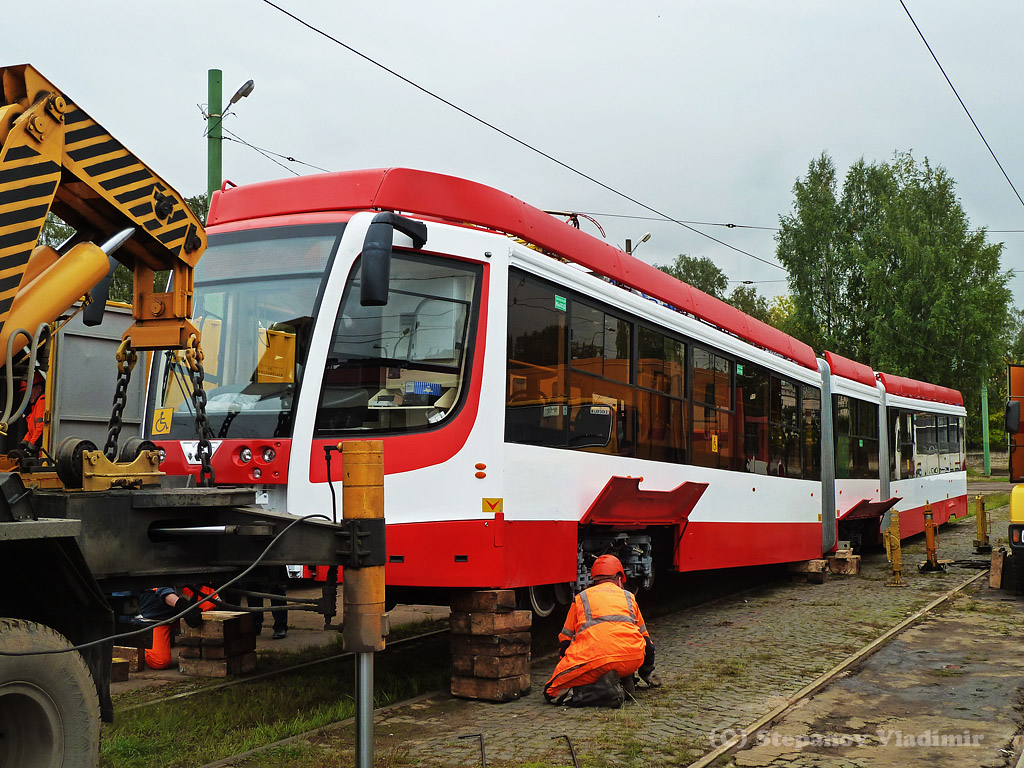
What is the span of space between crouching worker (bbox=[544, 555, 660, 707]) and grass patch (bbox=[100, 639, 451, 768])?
121 centimetres

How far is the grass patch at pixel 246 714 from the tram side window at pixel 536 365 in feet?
6.76

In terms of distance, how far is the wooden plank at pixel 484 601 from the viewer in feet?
22.6

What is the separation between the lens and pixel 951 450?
23.7 meters

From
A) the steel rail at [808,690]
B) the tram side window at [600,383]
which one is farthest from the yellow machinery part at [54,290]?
the tram side window at [600,383]

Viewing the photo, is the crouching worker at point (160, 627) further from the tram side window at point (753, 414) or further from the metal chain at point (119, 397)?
the tram side window at point (753, 414)

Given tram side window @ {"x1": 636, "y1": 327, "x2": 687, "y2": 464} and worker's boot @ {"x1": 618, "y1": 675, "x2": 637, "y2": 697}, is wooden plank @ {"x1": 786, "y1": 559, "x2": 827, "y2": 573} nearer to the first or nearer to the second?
tram side window @ {"x1": 636, "y1": 327, "x2": 687, "y2": 464}

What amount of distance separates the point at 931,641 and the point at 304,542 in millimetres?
7134

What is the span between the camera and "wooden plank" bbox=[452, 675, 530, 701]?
6.89 meters

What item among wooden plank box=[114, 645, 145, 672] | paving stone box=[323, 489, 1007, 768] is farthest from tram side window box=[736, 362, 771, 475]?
wooden plank box=[114, 645, 145, 672]

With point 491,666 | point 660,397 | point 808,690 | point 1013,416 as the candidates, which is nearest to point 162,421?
point 491,666

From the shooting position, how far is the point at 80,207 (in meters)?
4.43

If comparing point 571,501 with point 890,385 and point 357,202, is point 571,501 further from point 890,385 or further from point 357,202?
point 890,385

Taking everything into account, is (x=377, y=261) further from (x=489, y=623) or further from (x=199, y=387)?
(x=489, y=623)

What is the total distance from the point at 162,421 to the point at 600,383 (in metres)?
3.53
